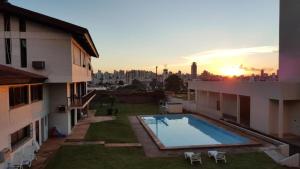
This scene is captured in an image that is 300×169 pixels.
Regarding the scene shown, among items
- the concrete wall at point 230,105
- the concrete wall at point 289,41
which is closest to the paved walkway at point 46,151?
the concrete wall at point 289,41

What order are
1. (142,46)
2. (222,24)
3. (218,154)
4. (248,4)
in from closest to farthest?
(218,154)
(248,4)
(222,24)
(142,46)

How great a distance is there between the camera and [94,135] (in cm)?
1870

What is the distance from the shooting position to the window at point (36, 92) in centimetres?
1628

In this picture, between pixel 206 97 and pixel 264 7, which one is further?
pixel 206 97

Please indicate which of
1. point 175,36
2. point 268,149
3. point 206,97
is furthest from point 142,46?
point 268,149

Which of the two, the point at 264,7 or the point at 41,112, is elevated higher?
the point at 264,7

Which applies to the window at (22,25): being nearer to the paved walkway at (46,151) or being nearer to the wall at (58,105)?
the wall at (58,105)

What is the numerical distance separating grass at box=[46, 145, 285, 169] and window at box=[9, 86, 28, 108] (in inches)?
116

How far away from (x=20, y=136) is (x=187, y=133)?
39.4 feet

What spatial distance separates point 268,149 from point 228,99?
13.9 metres

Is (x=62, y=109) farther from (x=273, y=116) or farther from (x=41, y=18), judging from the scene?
(x=273, y=116)

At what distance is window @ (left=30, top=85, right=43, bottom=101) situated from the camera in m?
16.3

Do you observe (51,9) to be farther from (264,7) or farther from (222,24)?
(264,7)

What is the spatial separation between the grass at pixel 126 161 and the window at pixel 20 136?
1.70 meters
